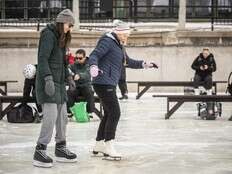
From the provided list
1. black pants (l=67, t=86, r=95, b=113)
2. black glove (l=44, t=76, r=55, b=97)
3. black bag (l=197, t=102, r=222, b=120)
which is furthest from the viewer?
black bag (l=197, t=102, r=222, b=120)

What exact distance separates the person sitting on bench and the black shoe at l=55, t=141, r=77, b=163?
29.3 feet

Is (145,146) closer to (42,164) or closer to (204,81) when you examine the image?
(42,164)

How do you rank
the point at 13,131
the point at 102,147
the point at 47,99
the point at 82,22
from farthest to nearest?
1. the point at 82,22
2. the point at 13,131
3. the point at 102,147
4. the point at 47,99

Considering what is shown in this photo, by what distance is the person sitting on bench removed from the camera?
16.9m

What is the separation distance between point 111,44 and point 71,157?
4.85 ft

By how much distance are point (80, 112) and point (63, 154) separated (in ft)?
14.3

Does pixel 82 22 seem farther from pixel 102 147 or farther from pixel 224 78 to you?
pixel 102 147

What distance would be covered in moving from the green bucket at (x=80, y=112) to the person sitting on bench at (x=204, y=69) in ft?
16.3

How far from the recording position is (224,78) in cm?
2083

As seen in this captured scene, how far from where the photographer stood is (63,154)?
27.1 ft

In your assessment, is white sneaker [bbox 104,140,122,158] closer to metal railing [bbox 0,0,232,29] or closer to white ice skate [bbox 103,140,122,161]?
white ice skate [bbox 103,140,122,161]

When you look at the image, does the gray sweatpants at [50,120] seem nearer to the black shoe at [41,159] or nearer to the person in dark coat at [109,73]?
the black shoe at [41,159]

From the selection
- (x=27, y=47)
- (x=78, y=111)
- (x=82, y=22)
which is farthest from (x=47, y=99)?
(x=82, y=22)

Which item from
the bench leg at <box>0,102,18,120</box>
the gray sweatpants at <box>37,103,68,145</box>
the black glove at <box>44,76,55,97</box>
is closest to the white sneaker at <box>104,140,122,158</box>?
the gray sweatpants at <box>37,103,68,145</box>
